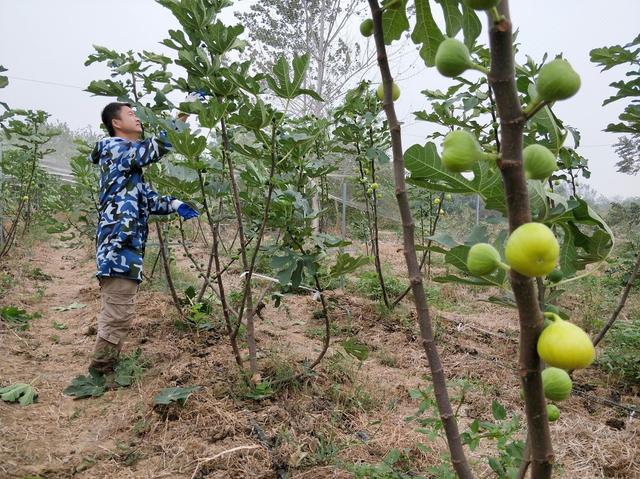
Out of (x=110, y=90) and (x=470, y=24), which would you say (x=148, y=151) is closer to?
(x=110, y=90)

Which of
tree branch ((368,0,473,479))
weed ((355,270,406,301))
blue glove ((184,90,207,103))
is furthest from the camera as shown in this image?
weed ((355,270,406,301))

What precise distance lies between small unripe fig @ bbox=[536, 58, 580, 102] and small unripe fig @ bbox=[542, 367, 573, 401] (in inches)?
15.3

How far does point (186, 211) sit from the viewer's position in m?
2.93

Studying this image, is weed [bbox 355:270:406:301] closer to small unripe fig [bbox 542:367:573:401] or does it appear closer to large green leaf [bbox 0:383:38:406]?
large green leaf [bbox 0:383:38:406]

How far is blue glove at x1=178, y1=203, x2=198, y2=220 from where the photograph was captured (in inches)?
114

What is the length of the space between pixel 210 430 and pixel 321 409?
591 mm

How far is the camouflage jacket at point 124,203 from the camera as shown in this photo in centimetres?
292

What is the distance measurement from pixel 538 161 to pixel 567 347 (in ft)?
0.86

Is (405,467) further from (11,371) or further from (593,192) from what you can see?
(593,192)

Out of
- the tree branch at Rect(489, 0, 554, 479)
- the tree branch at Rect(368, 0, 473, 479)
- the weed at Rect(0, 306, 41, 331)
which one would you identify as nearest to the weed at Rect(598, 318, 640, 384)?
the tree branch at Rect(368, 0, 473, 479)

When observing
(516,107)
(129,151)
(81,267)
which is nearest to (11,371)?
(129,151)

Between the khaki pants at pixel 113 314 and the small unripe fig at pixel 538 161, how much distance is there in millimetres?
2854

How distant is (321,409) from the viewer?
2426 millimetres

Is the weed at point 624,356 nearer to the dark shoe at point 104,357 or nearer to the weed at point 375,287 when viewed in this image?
the weed at point 375,287
